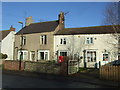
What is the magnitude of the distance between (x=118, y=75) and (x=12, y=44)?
27.1 meters

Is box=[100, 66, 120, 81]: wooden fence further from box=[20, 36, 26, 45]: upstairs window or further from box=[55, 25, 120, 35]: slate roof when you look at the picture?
box=[20, 36, 26, 45]: upstairs window

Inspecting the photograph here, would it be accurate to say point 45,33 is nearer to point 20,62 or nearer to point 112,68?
point 20,62

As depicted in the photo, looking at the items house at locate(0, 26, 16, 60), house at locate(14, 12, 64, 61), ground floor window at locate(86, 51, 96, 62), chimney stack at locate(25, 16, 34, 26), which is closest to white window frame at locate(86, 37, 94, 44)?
ground floor window at locate(86, 51, 96, 62)

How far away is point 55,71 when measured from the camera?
17328mm

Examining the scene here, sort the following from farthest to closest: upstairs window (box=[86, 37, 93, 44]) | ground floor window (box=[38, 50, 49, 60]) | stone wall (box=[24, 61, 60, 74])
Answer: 1. ground floor window (box=[38, 50, 49, 60])
2. upstairs window (box=[86, 37, 93, 44])
3. stone wall (box=[24, 61, 60, 74])

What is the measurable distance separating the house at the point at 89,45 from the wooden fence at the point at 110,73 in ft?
32.1

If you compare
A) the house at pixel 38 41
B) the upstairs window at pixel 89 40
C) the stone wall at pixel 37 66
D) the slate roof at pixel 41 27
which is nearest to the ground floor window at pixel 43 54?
the house at pixel 38 41

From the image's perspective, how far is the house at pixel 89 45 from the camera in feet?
78.3

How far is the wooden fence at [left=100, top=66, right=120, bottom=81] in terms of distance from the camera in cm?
1266

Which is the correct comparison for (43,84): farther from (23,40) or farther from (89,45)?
(23,40)

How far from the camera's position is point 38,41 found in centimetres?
2892

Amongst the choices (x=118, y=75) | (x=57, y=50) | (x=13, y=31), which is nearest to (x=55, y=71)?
(x=118, y=75)

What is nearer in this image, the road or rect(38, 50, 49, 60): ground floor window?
the road

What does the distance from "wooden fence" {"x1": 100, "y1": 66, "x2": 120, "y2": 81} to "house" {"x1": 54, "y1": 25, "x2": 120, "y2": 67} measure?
385 inches
